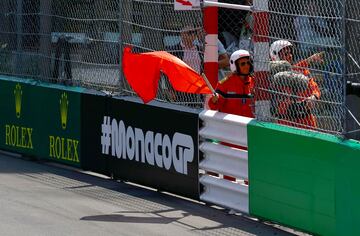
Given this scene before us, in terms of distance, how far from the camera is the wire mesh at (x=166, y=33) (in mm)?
9492

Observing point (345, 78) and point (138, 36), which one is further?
point (138, 36)

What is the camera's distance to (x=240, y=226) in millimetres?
8266

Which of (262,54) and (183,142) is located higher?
(262,54)

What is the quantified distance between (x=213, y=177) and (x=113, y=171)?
5.73ft

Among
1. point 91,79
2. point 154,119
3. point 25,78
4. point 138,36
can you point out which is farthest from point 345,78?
point 25,78

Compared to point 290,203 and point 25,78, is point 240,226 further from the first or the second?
point 25,78

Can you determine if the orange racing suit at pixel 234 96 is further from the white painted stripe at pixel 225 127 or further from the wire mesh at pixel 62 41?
the wire mesh at pixel 62 41

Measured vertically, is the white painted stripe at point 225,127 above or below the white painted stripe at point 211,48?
below

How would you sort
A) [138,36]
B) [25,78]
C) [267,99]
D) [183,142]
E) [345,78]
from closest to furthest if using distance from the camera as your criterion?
[345,78]
[267,99]
[183,142]
[138,36]
[25,78]

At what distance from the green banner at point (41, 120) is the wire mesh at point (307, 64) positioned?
3.23 m

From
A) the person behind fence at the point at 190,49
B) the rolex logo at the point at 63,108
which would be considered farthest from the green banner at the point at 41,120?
the person behind fence at the point at 190,49

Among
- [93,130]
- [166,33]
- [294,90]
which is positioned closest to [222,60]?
[166,33]

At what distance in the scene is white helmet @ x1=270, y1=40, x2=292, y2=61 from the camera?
26.5 ft

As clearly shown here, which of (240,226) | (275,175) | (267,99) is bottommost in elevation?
(240,226)
